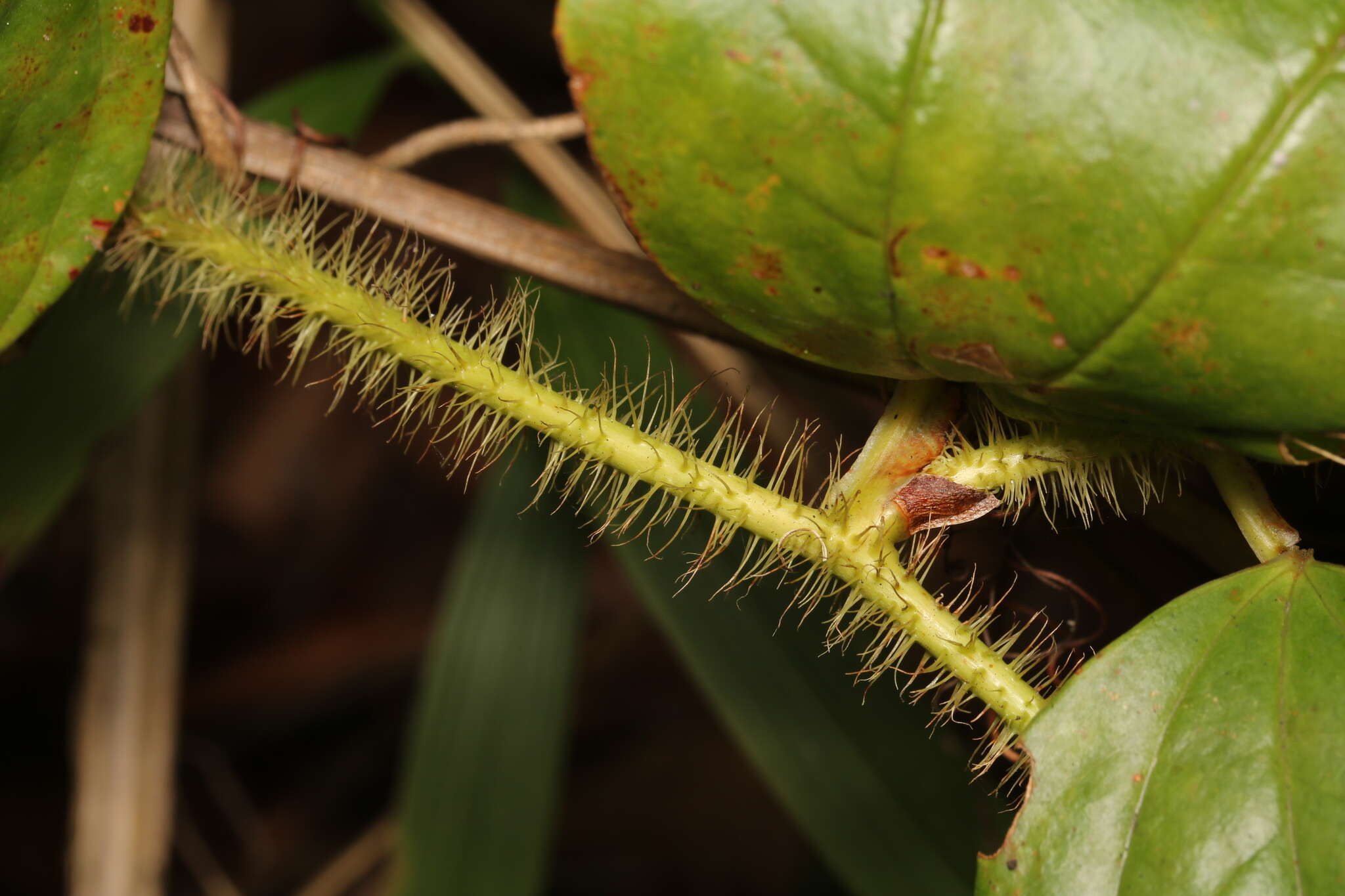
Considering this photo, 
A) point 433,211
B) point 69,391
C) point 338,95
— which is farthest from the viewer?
point 338,95

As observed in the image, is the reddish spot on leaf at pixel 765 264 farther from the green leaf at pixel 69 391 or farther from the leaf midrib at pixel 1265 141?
the green leaf at pixel 69 391

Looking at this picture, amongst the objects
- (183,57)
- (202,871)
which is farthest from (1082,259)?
(202,871)

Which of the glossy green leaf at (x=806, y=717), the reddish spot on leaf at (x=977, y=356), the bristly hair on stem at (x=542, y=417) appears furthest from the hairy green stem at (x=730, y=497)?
the glossy green leaf at (x=806, y=717)

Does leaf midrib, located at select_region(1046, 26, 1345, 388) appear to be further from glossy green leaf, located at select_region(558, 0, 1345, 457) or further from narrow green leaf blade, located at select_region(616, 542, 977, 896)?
narrow green leaf blade, located at select_region(616, 542, 977, 896)

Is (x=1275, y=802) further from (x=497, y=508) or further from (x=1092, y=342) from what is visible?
(x=497, y=508)

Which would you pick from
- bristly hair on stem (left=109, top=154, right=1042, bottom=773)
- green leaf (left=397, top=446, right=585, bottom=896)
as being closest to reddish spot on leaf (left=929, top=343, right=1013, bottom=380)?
bristly hair on stem (left=109, top=154, right=1042, bottom=773)

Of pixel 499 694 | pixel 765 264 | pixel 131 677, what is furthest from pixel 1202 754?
pixel 131 677

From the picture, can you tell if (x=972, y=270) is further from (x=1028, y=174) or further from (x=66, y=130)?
(x=66, y=130)

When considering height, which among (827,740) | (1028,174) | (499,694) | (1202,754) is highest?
(1028,174)
